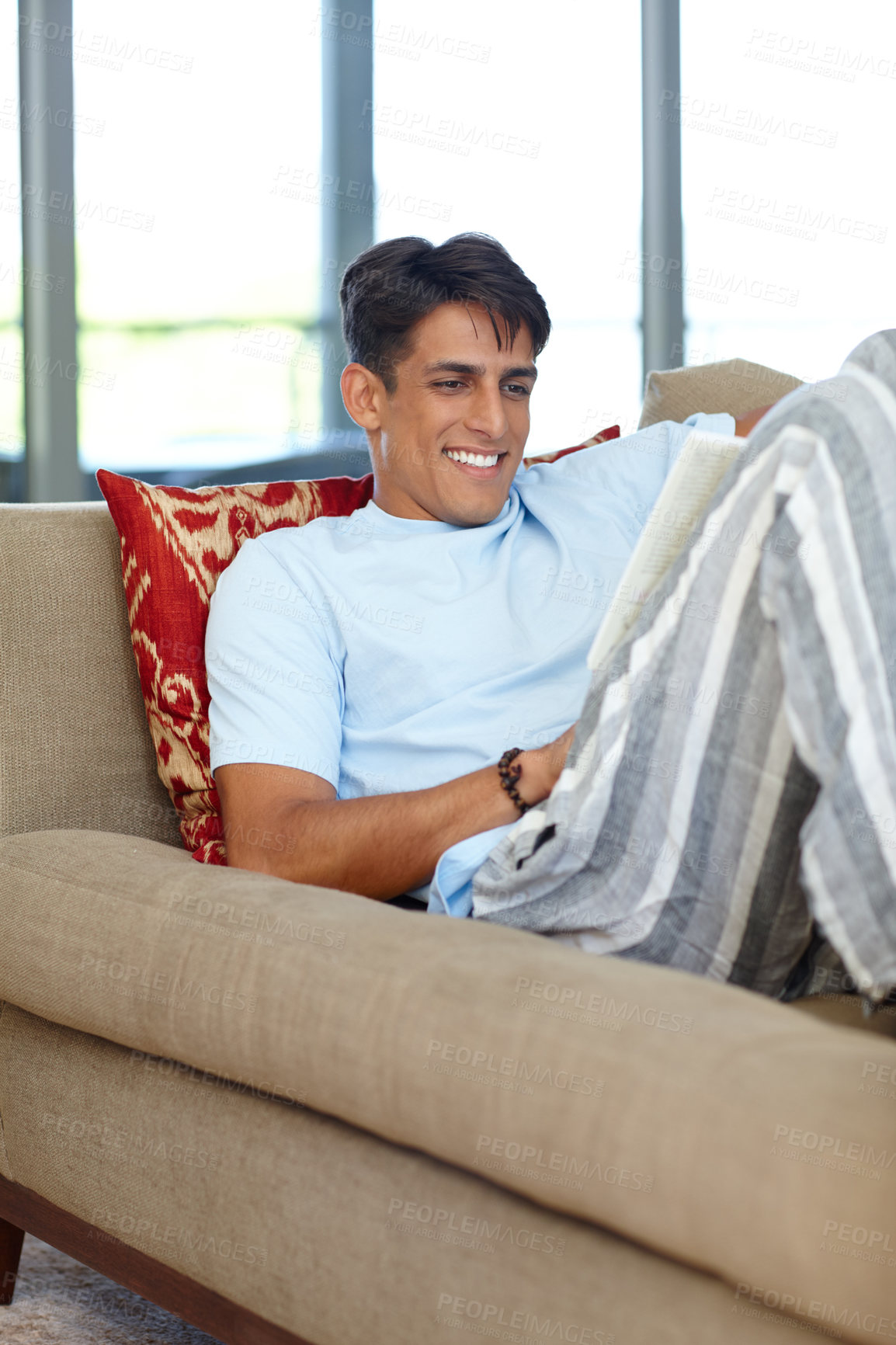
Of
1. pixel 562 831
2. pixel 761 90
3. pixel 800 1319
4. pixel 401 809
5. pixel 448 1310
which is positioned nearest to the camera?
pixel 800 1319

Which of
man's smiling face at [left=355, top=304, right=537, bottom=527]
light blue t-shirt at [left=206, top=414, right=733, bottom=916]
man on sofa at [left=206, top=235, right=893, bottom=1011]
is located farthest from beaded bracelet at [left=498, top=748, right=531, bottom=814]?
man's smiling face at [left=355, top=304, right=537, bottom=527]

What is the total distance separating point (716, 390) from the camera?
1920 mm

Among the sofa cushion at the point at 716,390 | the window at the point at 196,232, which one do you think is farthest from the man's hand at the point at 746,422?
the window at the point at 196,232

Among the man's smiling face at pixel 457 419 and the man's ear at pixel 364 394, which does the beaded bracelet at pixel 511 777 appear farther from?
the man's ear at pixel 364 394

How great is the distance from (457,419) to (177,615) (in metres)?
0.44

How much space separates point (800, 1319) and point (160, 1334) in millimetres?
874

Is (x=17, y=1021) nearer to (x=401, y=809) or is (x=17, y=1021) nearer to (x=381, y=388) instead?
(x=401, y=809)

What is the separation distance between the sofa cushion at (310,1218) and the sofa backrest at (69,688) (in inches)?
10.8

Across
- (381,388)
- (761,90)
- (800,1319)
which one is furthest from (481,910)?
(761,90)

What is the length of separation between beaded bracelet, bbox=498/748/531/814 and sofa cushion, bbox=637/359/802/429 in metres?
0.80

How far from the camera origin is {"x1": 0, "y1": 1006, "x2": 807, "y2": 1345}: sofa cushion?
2.74 feet

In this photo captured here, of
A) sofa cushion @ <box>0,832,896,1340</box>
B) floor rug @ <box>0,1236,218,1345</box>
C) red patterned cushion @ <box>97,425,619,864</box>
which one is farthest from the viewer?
red patterned cushion @ <box>97,425,619,864</box>

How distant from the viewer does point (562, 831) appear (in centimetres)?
103

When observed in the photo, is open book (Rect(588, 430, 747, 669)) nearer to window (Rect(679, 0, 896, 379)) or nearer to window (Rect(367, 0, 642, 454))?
window (Rect(679, 0, 896, 379))
